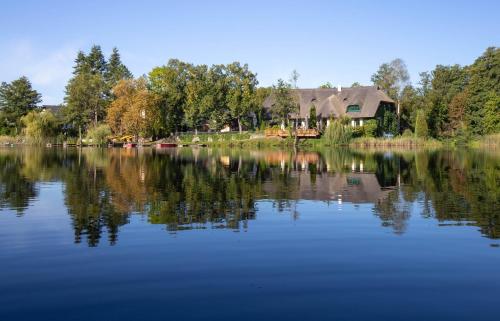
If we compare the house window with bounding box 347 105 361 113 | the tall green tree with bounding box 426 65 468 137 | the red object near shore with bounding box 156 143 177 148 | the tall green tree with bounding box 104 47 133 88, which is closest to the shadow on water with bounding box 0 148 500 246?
the red object near shore with bounding box 156 143 177 148

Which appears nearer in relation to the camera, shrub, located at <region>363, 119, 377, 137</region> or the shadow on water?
the shadow on water

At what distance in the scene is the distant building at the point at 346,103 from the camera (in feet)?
278

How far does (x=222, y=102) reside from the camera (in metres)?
89.0

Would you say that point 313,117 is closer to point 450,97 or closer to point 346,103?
point 346,103

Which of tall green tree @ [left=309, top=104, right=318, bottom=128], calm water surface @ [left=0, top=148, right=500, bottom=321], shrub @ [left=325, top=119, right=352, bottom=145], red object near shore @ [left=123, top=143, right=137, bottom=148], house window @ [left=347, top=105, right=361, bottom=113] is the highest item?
house window @ [left=347, top=105, right=361, bottom=113]

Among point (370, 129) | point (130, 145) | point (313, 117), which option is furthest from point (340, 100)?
point (130, 145)

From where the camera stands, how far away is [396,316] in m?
7.76

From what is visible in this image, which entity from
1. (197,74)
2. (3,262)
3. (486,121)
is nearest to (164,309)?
(3,262)

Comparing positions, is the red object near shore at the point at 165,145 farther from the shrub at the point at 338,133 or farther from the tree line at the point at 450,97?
the tree line at the point at 450,97

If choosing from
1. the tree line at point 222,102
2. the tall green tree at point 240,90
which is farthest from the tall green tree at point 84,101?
the tall green tree at point 240,90

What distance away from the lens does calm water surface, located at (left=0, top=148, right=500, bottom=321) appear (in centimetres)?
822

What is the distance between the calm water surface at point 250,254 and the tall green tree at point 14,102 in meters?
92.1

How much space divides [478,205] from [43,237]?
1431cm

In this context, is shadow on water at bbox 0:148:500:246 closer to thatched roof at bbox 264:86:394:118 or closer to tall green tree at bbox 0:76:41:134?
thatched roof at bbox 264:86:394:118
